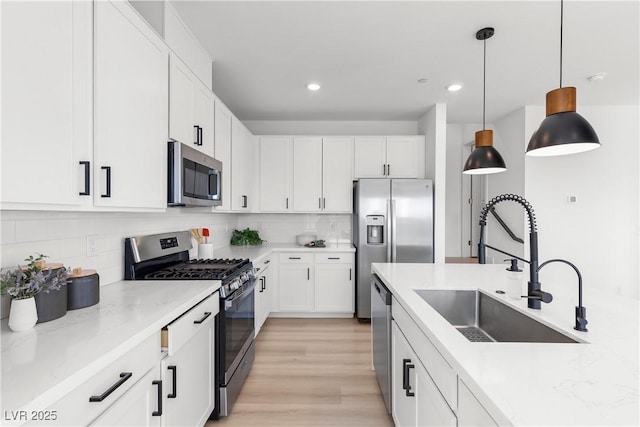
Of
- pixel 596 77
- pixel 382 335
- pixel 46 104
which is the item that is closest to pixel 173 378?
pixel 46 104

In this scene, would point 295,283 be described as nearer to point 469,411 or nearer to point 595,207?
point 469,411

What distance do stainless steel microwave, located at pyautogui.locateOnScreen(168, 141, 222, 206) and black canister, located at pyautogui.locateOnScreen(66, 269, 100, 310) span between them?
0.65 metres

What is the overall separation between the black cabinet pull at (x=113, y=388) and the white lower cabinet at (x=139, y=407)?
0.20 feet

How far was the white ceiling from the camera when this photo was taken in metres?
2.04

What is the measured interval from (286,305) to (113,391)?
2997mm

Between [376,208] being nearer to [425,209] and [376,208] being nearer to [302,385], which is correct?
[425,209]

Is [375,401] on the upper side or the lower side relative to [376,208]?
lower

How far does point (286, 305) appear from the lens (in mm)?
3922

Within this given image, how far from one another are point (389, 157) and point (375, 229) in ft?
3.28

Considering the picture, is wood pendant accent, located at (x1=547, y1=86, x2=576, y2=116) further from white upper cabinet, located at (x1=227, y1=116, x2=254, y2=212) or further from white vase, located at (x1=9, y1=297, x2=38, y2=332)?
white upper cabinet, located at (x1=227, y1=116, x2=254, y2=212)

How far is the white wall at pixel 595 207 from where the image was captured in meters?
3.97

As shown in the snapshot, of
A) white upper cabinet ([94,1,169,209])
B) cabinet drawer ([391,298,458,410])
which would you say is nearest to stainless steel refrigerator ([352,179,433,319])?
cabinet drawer ([391,298,458,410])

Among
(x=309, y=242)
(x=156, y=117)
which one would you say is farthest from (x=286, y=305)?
(x=156, y=117)

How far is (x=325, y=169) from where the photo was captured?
4.17 m
